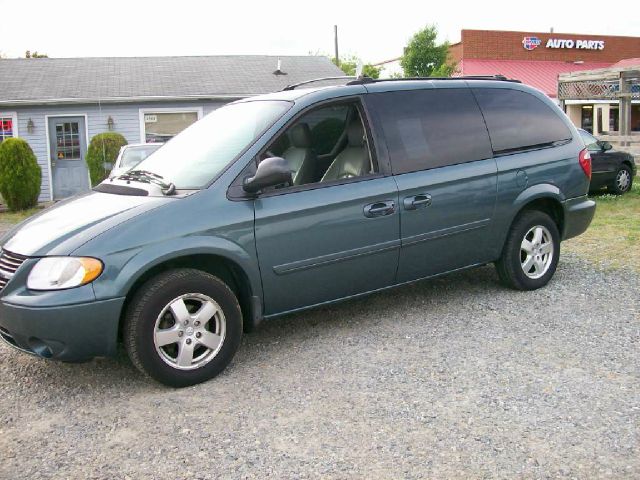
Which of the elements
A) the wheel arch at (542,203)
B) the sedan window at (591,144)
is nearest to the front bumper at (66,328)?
the wheel arch at (542,203)

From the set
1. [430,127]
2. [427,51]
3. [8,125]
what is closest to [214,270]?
[430,127]

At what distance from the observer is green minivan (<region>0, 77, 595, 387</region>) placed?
12.9ft

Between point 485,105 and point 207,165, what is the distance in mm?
2433

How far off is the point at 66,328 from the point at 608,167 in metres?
11.3

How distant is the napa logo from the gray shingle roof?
1951cm

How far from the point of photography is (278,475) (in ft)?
10.3

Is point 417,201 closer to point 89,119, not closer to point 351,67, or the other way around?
point 89,119

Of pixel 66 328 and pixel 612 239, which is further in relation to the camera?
pixel 612 239

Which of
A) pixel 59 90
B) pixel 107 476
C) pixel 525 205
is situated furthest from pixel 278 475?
pixel 59 90

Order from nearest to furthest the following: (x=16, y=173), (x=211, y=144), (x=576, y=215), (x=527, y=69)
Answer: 1. (x=211, y=144)
2. (x=576, y=215)
3. (x=16, y=173)
4. (x=527, y=69)

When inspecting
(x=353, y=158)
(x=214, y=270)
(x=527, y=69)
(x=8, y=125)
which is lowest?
(x=214, y=270)

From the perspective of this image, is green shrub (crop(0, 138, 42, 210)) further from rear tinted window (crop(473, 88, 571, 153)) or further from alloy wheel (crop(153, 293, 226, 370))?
alloy wheel (crop(153, 293, 226, 370))

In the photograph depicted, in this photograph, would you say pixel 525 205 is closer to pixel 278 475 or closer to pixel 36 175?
pixel 278 475

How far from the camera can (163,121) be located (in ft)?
65.1
